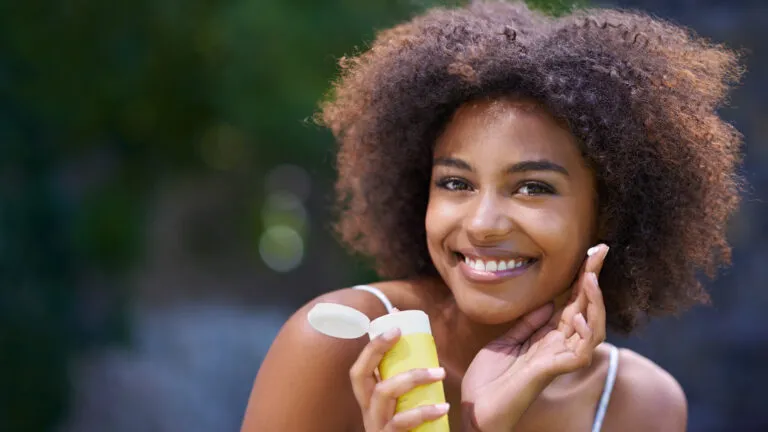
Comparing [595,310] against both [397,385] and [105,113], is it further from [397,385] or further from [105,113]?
[105,113]

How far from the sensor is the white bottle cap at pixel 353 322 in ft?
5.02

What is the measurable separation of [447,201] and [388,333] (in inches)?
16.5

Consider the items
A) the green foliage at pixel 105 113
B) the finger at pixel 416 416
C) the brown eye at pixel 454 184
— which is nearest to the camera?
the finger at pixel 416 416

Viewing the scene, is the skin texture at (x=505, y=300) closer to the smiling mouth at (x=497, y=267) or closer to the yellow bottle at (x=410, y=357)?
the smiling mouth at (x=497, y=267)

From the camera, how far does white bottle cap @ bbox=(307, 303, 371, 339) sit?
5.01ft

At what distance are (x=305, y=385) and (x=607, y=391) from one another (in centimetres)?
62

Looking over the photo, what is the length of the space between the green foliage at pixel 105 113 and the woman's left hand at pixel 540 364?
10.7ft

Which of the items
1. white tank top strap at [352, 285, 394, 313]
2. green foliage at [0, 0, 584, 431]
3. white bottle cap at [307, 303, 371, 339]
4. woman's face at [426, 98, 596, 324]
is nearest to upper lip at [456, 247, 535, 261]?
woman's face at [426, 98, 596, 324]

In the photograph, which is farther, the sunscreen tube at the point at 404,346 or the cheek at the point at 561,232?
the cheek at the point at 561,232

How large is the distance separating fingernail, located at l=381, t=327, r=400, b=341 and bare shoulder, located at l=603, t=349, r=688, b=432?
0.62m

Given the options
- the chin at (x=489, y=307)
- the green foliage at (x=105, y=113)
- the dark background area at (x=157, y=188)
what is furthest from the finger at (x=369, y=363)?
the green foliage at (x=105, y=113)

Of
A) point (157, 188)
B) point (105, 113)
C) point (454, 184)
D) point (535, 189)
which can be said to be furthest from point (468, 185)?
point (157, 188)

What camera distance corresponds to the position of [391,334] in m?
1.54

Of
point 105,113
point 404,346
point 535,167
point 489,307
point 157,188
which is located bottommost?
point 404,346
